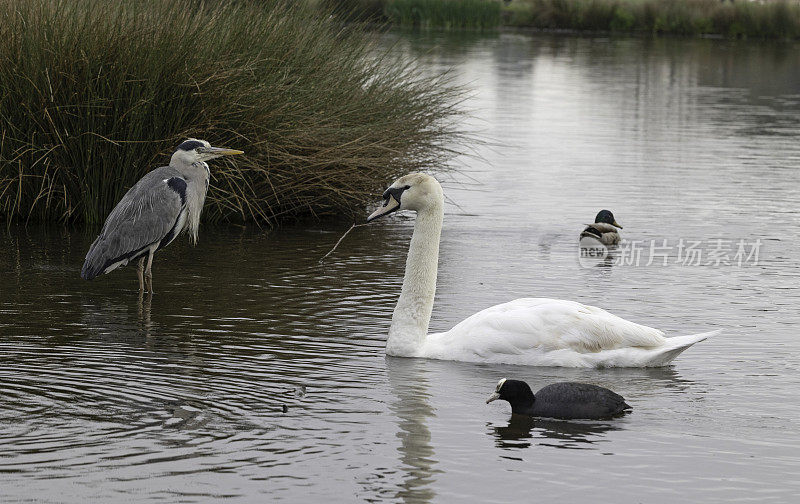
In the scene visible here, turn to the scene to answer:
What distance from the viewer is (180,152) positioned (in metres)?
12.1

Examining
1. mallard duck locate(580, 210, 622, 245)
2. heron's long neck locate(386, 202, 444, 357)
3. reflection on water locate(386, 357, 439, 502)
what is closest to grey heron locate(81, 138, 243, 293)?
heron's long neck locate(386, 202, 444, 357)

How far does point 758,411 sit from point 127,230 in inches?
227

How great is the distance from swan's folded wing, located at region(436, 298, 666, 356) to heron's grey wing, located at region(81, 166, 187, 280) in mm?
3512

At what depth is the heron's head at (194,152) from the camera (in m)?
12.1

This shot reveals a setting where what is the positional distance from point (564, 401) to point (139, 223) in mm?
5058

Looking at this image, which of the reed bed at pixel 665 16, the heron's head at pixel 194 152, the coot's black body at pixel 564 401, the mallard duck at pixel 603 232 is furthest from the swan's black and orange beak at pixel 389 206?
the reed bed at pixel 665 16

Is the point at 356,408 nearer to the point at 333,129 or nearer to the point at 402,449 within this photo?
the point at 402,449

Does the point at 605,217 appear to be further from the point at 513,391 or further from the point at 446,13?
the point at 446,13

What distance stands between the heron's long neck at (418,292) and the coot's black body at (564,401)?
1.52 meters

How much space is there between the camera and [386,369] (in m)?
9.20

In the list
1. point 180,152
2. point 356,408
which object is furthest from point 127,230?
point 356,408

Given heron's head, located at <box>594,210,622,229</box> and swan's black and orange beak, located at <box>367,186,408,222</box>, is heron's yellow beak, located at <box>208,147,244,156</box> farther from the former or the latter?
heron's head, located at <box>594,210,622,229</box>

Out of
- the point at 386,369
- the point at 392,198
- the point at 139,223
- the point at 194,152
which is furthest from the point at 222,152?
the point at 386,369

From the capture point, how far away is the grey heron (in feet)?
38.2
